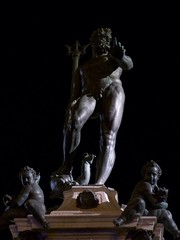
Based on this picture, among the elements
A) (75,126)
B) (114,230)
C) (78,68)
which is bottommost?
(114,230)

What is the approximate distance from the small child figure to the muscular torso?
84.1 inches

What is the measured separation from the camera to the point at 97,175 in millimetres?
12711

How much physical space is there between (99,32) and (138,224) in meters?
3.88

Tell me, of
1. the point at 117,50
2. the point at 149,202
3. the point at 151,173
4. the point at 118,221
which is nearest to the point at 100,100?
the point at 117,50

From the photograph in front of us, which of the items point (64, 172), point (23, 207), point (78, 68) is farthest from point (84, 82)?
point (23, 207)

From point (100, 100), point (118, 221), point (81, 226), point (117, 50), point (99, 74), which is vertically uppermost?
point (117, 50)

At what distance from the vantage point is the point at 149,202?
38.7 ft

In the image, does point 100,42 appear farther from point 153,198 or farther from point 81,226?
point 81,226

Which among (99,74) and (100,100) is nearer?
(100,100)

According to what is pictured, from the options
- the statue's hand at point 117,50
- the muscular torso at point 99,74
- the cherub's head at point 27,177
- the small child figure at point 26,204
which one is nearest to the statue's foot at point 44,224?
the small child figure at point 26,204

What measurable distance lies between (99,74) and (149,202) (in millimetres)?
2790

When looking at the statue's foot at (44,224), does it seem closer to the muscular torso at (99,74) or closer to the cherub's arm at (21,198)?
the cherub's arm at (21,198)

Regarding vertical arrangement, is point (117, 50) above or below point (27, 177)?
above

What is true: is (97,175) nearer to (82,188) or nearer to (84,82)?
(82,188)
